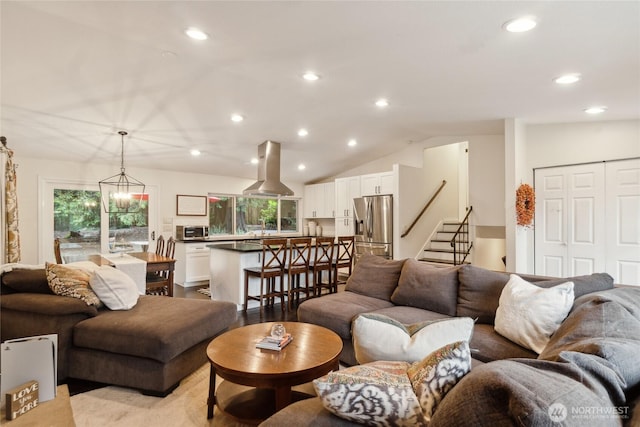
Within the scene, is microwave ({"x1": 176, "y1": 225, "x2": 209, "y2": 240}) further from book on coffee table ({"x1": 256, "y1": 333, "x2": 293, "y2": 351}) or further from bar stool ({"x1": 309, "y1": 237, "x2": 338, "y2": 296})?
book on coffee table ({"x1": 256, "y1": 333, "x2": 293, "y2": 351})

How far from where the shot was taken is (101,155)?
5.40 m

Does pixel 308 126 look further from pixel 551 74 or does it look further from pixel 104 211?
pixel 104 211

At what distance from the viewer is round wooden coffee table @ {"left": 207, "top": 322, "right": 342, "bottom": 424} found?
5.81 ft

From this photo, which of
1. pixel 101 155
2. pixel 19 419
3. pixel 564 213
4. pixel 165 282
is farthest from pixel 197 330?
pixel 564 213

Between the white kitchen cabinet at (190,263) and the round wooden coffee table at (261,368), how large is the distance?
4.22 m

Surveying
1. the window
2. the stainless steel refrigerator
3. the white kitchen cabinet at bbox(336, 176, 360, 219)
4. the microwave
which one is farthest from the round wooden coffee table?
the window

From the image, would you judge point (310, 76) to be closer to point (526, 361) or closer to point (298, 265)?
point (298, 265)

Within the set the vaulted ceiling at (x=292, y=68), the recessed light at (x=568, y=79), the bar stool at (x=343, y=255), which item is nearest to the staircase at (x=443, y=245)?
the bar stool at (x=343, y=255)

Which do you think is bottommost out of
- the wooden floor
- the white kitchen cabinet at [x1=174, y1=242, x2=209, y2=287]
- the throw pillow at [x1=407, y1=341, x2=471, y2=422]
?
the wooden floor

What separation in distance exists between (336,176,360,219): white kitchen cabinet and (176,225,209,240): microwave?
2.93 metres

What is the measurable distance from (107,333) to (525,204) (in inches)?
188

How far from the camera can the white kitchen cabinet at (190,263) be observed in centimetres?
617

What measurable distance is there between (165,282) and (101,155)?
267 centimetres

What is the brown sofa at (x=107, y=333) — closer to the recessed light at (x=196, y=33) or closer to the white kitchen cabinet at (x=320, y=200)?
the recessed light at (x=196, y=33)
